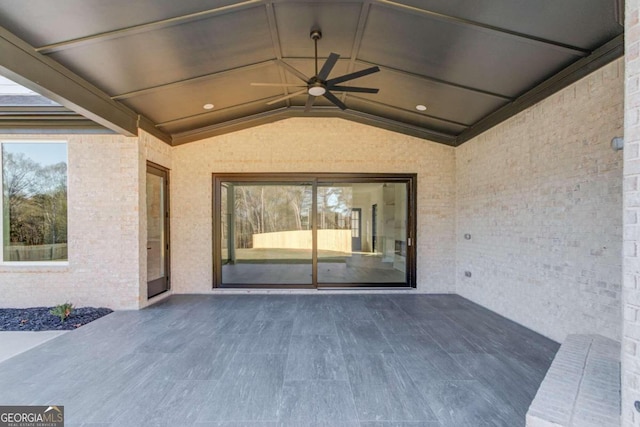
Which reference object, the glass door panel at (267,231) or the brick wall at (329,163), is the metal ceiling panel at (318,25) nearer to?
the brick wall at (329,163)

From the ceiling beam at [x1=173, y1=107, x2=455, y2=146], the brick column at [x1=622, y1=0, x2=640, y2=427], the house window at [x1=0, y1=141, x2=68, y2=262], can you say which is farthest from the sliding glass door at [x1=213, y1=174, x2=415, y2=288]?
the brick column at [x1=622, y1=0, x2=640, y2=427]

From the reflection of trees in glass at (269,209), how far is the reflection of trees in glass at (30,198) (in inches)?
119

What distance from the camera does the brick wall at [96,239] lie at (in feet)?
16.0

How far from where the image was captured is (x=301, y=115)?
605cm

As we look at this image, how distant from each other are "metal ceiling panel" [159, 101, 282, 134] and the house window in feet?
5.93

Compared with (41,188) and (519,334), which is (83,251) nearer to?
(41,188)

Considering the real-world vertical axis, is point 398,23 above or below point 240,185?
above

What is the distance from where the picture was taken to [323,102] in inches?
225

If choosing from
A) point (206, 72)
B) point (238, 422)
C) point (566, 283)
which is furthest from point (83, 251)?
point (566, 283)

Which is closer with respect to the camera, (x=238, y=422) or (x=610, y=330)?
(x=238, y=422)

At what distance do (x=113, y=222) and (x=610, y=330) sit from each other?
262 inches

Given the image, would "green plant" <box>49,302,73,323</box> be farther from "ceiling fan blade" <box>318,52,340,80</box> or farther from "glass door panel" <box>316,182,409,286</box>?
"ceiling fan blade" <box>318,52,340,80</box>

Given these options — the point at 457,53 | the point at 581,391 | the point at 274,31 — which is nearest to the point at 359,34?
the point at 274,31

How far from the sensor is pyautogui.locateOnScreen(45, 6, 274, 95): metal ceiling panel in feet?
10.2
